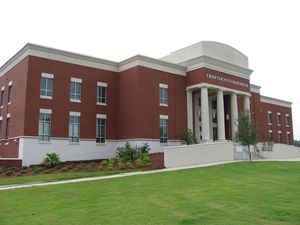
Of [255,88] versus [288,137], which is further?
[288,137]

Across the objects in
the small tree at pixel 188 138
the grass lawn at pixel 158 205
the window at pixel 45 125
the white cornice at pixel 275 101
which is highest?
the white cornice at pixel 275 101

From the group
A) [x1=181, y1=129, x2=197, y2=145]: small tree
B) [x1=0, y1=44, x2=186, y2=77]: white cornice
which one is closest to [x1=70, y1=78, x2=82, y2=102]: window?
[x1=0, y1=44, x2=186, y2=77]: white cornice

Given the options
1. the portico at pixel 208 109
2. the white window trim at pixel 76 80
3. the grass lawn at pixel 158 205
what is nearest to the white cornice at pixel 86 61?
the white window trim at pixel 76 80

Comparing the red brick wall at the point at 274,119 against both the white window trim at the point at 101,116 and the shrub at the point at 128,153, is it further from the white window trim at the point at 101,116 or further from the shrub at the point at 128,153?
the white window trim at the point at 101,116

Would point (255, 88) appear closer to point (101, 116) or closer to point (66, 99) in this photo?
point (101, 116)

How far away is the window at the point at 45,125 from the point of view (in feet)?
85.8

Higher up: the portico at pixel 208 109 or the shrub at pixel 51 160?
the portico at pixel 208 109

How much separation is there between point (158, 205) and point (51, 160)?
17.9m

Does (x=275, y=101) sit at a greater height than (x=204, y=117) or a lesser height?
greater

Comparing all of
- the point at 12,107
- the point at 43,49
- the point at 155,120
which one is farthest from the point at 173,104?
the point at 12,107

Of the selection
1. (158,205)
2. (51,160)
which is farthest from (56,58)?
(158,205)

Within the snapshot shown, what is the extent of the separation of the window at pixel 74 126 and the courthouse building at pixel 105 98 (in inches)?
3.7

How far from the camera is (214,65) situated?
3284cm

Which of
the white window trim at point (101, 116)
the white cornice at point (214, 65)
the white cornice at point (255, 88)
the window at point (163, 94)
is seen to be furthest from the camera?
the white cornice at point (255, 88)
